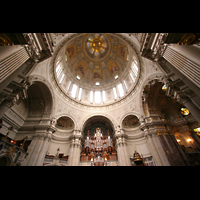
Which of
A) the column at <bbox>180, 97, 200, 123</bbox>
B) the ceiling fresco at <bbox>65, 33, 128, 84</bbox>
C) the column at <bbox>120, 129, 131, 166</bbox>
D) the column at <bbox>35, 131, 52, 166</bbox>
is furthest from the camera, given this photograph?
the ceiling fresco at <bbox>65, 33, 128, 84</bbox>

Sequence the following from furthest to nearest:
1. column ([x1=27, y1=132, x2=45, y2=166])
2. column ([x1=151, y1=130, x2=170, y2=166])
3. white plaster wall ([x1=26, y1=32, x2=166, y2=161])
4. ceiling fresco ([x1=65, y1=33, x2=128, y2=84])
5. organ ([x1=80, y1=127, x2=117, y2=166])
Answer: ceiling fresco ([x1=65, y1=33, x2=128, y2=84]) < organ ([x1=80, y1=127, x2=117, y2=166]) < white plaster wall ([x1=26, y1=32, x2=166, y2=161]) < column ([x1=151, y1=130, x2=170, y2=166]) < column ([x1=27, y1=132, x2=45, y2=166])

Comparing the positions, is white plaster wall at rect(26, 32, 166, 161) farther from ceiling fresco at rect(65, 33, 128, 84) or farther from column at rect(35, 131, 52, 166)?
ceiling fresco at rect(65, 33, 128, 84)

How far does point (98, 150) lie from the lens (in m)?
17.3

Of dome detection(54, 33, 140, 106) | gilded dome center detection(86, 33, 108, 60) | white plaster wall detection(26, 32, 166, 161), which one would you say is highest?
gilded dome center detection(86, 33, 108, 60)

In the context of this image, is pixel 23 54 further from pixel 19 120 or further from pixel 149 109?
pixel 149 109

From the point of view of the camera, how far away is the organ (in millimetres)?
15586

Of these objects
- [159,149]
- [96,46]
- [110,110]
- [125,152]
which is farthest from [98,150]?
[96,46]

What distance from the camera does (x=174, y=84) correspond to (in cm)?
795

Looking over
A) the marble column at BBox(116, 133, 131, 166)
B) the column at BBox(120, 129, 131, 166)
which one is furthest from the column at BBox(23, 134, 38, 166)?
the column at BBox(120, 129, 131, 166)

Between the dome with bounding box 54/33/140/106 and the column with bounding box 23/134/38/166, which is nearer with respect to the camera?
the column with bounding box 23/134/38/166

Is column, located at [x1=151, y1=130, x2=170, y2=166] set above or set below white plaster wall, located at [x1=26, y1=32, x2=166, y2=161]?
below

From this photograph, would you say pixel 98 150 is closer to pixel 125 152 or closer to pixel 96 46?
pixel 125 152

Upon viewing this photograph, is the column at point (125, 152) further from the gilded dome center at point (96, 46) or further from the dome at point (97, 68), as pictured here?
the gilded dome center at point (96, 46)

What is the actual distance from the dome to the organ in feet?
22.1
